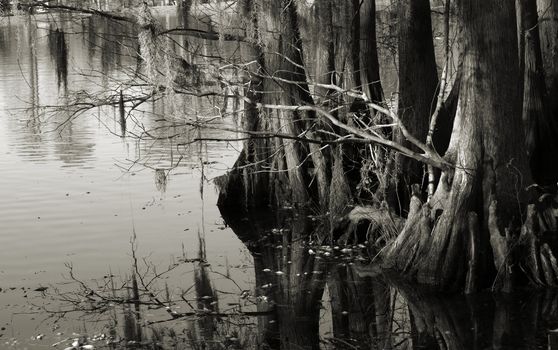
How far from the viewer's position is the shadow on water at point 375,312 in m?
8.73

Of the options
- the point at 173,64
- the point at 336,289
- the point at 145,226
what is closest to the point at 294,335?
the point at 336,289

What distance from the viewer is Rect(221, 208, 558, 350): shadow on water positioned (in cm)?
873

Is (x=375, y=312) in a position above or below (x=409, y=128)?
below

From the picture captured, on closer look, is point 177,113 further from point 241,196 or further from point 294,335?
point 294,335

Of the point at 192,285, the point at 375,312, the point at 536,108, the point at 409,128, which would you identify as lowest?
the point at 375,312

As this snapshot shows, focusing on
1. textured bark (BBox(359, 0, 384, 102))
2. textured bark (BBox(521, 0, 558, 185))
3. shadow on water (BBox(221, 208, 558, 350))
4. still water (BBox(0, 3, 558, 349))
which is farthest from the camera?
textured bark (BBox(521, 0, 558, 185))

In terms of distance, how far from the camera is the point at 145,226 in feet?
48.6

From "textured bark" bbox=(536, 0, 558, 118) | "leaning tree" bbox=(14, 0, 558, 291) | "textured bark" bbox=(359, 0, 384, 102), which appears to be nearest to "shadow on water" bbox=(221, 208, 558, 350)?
"leaning tree" bbox=(14, 0, 558, 291)

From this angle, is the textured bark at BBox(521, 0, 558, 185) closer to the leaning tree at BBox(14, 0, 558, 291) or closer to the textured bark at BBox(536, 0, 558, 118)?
the leaning tree at BBox(14, 0, 558, 291)

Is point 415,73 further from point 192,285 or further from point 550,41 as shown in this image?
point 192,285

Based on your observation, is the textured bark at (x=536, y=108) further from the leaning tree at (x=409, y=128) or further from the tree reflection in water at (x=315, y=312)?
the tree reflection in water at (x=315, y=312)

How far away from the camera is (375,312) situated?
9766 millimetres

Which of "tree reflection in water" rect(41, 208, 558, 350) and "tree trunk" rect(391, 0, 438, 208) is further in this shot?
"tree trunk" rect(391, 0, 438, 208)

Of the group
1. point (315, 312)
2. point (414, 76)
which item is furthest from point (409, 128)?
point (315, 312)
